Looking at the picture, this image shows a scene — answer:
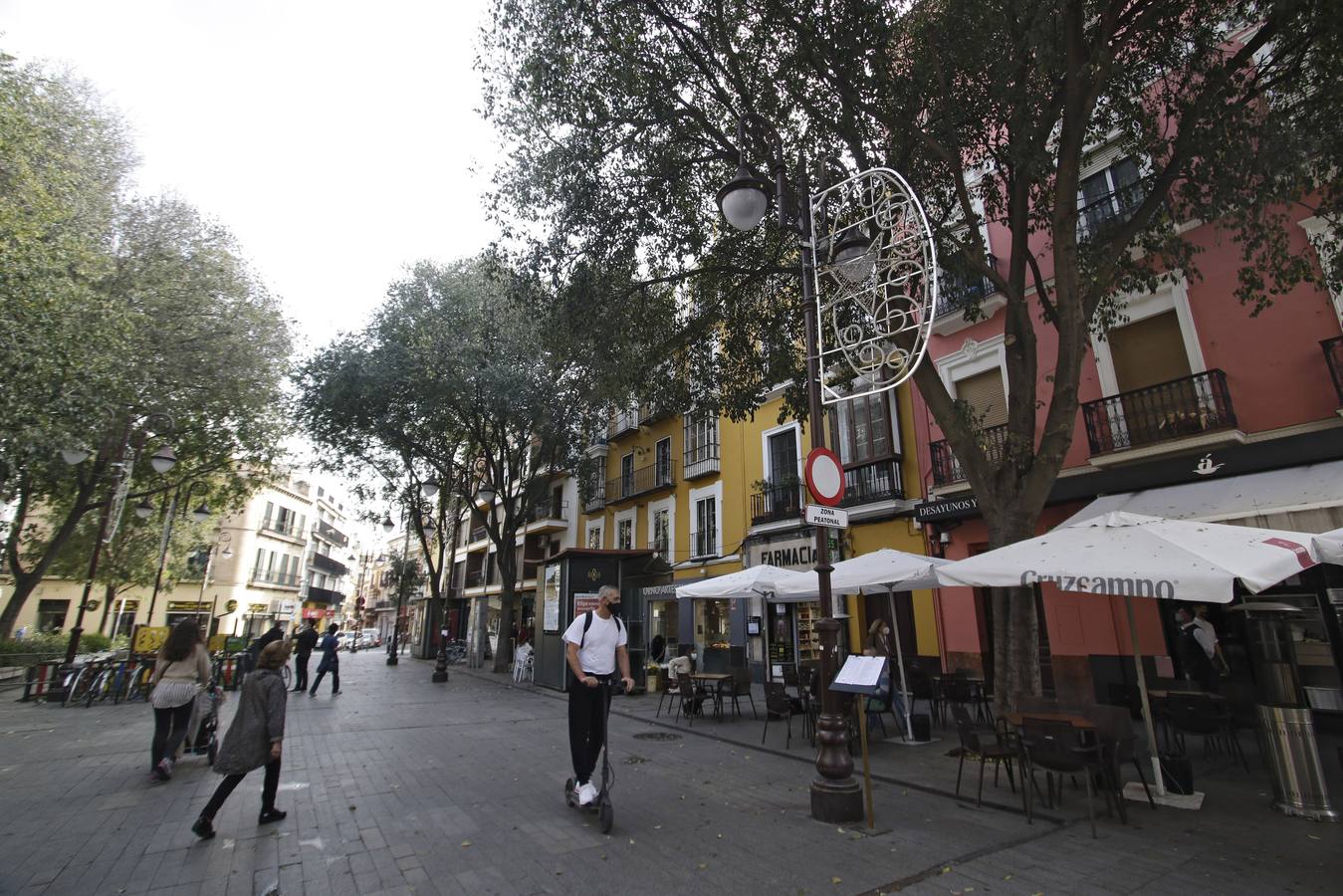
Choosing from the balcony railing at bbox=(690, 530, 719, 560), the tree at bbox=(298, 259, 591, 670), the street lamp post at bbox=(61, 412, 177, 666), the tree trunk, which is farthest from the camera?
the balcony railing at bbox=(690, 530, 719, 560)

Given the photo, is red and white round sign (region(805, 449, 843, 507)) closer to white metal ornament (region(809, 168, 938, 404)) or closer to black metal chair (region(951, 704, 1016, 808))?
white metal ornament (region(809, 168, 938, 404))

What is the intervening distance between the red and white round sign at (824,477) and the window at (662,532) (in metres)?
16.0

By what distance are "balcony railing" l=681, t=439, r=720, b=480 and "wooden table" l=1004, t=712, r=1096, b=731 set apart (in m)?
14.0

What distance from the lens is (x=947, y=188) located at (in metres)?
11.0

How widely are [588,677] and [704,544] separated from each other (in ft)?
49.3

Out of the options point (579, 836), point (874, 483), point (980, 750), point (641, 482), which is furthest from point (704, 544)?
point (579, 836)

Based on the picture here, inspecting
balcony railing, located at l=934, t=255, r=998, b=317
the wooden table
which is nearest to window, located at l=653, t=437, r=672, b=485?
balcony railing, located at l=934, t=255, r=998, b=317

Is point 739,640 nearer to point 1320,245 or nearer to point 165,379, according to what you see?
point 1320,245

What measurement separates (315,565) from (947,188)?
201 feet

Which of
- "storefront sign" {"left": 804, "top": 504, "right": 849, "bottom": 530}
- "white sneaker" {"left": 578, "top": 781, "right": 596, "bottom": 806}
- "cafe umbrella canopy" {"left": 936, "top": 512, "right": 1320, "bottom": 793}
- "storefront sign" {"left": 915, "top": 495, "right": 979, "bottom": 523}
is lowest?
"white sneaker" {"left": 578, "top": 781, "right": 596, "bottom": 806}

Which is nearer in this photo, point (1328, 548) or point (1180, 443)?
point (1328, 548)

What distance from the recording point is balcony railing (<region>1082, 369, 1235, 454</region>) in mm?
9711

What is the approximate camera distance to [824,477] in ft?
18.2

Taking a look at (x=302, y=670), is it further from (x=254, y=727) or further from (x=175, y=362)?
(x=254, y=727)
